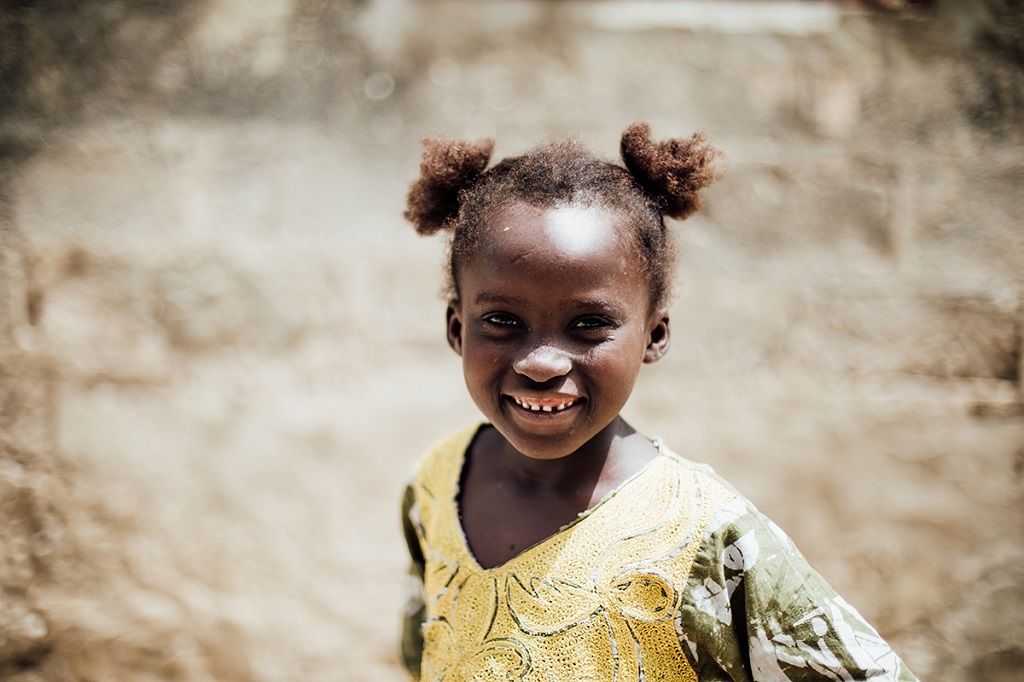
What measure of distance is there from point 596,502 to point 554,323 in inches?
12.0

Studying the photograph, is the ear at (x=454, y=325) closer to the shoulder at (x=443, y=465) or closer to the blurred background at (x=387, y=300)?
the shoulder at (x=443, y=465)

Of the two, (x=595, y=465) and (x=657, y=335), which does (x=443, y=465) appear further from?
(x=657, y=335)

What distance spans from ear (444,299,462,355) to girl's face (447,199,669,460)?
14 centimetres

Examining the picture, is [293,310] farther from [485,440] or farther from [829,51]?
[829,51]

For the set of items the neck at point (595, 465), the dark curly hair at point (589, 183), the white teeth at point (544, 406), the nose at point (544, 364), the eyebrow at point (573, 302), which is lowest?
the neck at point (595, 465)

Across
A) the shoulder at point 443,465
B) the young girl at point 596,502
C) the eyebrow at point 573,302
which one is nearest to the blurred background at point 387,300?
the shoulder at point 443,465

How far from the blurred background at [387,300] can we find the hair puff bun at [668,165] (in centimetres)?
93

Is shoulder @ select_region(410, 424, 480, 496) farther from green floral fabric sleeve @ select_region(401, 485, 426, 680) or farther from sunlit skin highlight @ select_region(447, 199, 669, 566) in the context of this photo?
sunlit skin highlight @ select_region(447, 199, 669, 566)

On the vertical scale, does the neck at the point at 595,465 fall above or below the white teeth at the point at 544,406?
below

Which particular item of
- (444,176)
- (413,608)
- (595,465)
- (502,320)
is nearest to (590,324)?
(502,320)

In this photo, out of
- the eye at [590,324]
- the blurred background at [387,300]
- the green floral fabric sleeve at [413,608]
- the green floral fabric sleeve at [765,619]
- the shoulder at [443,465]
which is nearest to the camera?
the green floral fabric sleeve at [765,619]

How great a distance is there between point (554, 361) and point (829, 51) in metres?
1.61

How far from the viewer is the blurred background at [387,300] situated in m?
2.00

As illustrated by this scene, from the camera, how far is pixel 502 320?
110 cm
